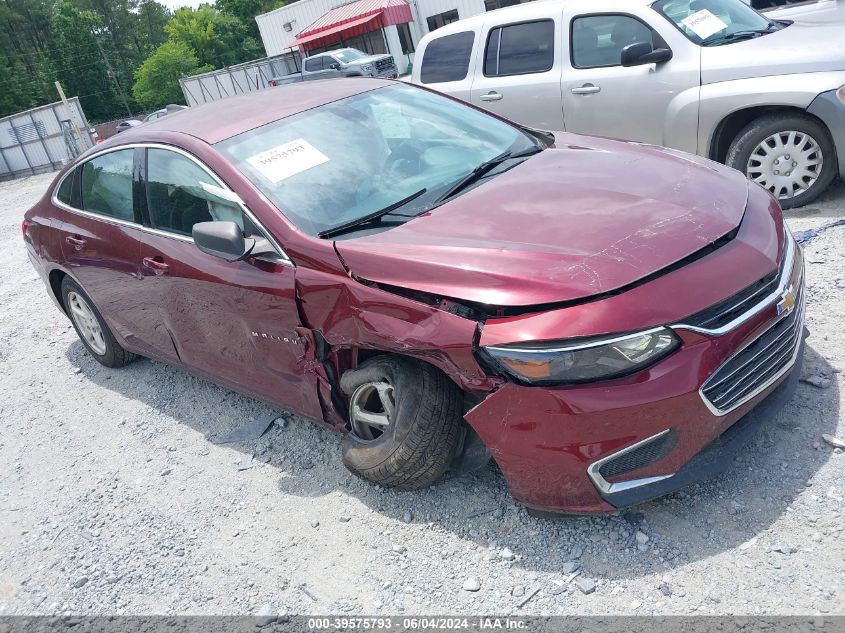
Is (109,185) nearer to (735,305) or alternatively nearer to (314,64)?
(735,305)

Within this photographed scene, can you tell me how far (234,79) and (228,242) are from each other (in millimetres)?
40728

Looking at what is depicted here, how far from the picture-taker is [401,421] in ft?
9.53

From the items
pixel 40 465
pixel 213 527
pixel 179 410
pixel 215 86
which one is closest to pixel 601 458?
pixel 213 527

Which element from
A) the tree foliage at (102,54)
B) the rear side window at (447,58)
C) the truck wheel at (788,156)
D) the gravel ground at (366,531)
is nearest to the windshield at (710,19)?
the truck wheel at (788,156)

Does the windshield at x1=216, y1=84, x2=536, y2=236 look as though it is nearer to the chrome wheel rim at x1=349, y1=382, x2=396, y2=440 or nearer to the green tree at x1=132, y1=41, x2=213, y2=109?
the chrome wheel rim at x1=349, y1=382, x2=396, y2=440

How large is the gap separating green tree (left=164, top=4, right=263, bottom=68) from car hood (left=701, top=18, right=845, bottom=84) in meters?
63.1

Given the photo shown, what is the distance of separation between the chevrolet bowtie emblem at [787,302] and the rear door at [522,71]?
4.08 meters

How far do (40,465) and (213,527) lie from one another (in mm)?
1635

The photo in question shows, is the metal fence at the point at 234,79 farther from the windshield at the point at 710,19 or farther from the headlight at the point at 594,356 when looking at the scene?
the headlight at the point at 594,356

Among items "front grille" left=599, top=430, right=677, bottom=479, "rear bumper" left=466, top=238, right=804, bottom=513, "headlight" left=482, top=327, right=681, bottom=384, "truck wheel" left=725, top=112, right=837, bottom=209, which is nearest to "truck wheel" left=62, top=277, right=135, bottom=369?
"rear bumper" left=466, top=238, right=804, bottom=513

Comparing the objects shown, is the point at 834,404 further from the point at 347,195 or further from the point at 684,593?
the point at 347,195

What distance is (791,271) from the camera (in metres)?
2.82

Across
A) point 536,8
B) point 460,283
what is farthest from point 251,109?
point 536,8

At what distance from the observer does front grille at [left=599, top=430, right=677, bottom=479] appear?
2473 mm
